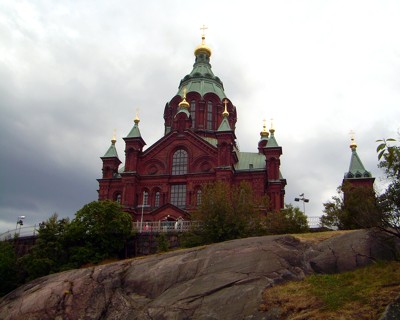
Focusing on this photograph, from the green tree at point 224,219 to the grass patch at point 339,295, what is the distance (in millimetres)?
12935

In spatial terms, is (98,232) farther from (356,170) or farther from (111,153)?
(356,170)

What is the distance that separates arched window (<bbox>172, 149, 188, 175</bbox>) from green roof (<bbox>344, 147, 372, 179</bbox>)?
2135cm

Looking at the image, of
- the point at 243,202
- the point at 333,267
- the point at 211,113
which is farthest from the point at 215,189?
the point at 211,113

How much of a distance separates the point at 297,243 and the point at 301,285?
4.69m

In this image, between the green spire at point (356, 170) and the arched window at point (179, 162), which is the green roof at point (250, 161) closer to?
the arched window at point (179, 162)

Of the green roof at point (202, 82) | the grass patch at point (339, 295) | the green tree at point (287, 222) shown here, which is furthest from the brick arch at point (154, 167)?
the grass patch at point (339, 295)

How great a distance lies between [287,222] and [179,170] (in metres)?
22.1

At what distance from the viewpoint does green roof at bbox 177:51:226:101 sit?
69688 millimetres

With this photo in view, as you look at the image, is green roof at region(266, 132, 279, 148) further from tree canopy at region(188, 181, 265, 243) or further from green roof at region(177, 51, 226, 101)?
tree canopy at region(188, 181, 265, 243)

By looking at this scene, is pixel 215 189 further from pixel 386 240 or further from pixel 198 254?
pixel 386 240

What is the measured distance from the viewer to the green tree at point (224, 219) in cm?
3678

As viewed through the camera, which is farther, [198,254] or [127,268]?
[127,268]

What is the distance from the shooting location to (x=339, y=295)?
2077cm

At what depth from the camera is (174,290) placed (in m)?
26.3
